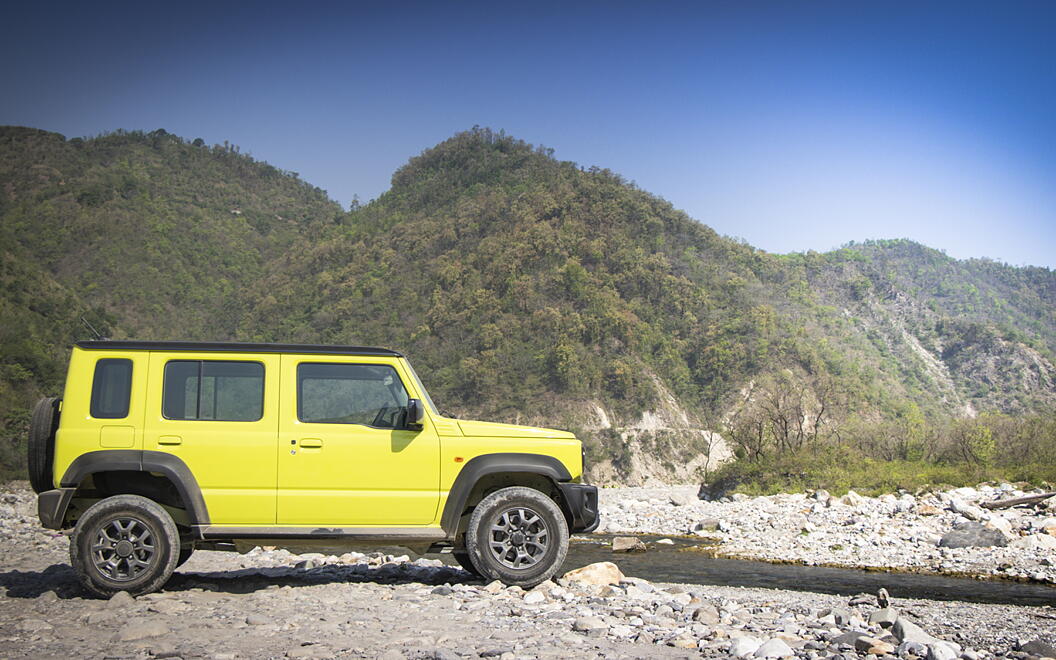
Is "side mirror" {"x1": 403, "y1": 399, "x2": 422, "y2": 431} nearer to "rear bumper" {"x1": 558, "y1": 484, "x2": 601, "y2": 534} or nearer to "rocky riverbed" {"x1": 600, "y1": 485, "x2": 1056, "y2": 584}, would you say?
"rear bumper" {"x1": 558, "y1": 484, "x2": 601, "y2": 534}

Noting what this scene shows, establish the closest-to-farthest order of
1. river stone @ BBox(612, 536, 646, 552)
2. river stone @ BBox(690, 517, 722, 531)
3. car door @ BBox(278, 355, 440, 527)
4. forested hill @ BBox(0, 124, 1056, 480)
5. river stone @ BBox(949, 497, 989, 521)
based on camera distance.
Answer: car door @ BBox(278, 355, 440, 527), river stone @ BBox(949, 497, 989, 521), river stone @ BBox(612, 536, 646, 552), river stone @ BBox(690, 517, 722, 531), forested hill @ BBox(0, 124, 1056, 480)

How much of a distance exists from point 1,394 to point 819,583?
47027 mm

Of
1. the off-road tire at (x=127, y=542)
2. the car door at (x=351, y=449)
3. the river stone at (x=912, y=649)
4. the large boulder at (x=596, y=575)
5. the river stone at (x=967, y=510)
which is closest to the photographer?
the river stone at (x=912, y=649)

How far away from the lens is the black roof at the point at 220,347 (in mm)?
7746

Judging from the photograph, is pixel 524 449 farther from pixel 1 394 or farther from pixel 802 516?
pixel 1 394

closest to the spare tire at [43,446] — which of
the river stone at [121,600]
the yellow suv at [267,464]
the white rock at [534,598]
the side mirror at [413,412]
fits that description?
the yellow suv at [267,464]

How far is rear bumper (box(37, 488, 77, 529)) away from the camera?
7395 mm

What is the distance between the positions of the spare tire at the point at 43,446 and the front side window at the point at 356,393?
7.64 feet

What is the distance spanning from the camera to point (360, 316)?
88875 millimetres

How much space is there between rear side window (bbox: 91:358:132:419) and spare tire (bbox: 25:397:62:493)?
0.41 m

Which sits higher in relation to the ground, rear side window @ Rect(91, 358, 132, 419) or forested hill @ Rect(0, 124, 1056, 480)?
forested hill @ Rect(0, 124, 1056, 480)

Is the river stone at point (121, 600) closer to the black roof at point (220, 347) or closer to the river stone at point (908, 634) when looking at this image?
the black roof at point (220, 347)

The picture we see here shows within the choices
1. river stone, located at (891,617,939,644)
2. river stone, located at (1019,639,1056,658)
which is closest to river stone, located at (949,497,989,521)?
river stone, located at (1019,639,1056,658)

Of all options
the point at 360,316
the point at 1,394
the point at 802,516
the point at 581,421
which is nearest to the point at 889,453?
the point at 802,516
